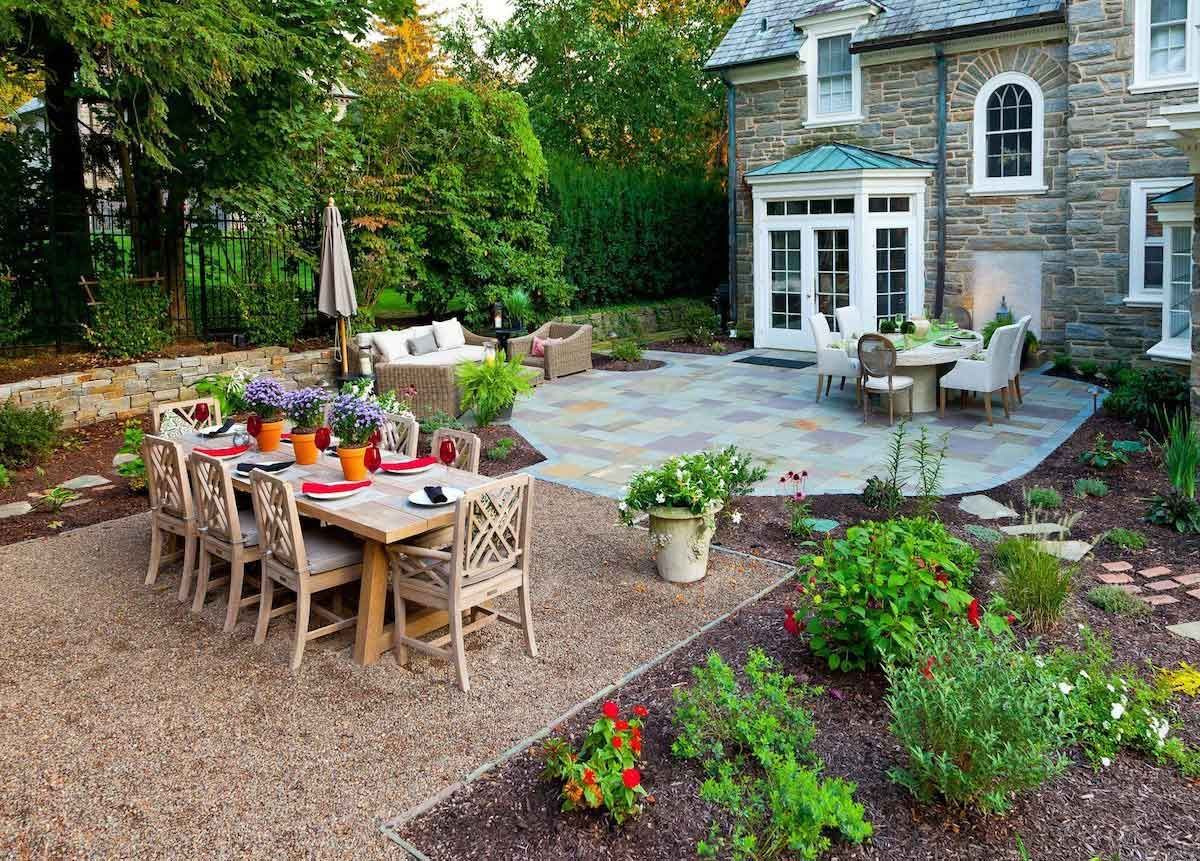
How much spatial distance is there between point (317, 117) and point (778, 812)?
11.3 m

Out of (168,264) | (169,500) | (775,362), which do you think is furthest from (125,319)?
(775,362)

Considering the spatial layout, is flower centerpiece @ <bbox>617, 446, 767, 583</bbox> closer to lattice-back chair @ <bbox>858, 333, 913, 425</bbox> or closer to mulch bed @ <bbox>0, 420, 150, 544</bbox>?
mulch bed @ <bbox>0, 420, 150, 544</bbox>

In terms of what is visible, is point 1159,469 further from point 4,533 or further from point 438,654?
Result: point 4,533

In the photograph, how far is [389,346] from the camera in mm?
12078

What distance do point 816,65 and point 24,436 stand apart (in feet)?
42.5

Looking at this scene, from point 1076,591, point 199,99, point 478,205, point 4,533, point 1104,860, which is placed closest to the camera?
point 1104,860

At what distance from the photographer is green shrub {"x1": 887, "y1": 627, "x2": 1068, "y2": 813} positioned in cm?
335

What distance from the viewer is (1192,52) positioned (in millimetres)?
12180

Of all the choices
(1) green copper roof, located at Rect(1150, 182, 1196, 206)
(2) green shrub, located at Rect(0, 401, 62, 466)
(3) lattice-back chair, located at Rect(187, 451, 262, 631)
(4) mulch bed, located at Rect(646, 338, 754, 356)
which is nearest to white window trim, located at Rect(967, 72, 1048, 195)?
(1) green copper roof, located at Rect(1150, 182, 1196, 206)

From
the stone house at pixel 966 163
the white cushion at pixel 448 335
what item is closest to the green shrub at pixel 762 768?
the white cushion at pixel 448 335

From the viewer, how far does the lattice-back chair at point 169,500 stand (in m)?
5.81

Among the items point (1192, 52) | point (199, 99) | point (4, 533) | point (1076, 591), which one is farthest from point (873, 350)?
point (4, 533)

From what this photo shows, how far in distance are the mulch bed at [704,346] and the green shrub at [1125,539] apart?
32.4 ft

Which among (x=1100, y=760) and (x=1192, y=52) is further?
(x=1192, y=52)
